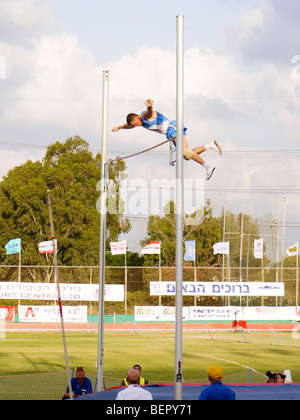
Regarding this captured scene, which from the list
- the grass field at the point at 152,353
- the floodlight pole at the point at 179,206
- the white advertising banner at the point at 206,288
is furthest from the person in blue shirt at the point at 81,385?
the white advertising banner at the point at 206,288

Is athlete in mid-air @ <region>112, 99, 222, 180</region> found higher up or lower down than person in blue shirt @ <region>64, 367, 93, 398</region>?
higher up

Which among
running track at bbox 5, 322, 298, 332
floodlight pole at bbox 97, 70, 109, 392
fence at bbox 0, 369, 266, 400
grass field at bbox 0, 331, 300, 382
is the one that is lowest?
running track at bbox 5, 322, 298, 332

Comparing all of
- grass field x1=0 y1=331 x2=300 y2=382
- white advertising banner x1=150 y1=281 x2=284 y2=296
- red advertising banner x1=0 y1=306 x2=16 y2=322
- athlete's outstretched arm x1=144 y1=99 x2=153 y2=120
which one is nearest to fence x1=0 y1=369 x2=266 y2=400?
grass field x1=0 y1=331 x2=300 y2=382

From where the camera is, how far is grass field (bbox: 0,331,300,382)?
2580cm

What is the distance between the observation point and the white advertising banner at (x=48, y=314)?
4525cm

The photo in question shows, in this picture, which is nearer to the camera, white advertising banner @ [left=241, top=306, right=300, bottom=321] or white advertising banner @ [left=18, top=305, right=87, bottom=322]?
white advertising banner @ [left=18, top=305, right=87, bottom=322]

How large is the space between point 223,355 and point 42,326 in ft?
57.0

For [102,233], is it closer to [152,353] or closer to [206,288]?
[152,353]

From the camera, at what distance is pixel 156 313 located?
48.6 m

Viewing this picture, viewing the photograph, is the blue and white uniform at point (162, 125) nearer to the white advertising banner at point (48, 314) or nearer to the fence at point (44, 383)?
the fence at point (44, 383)

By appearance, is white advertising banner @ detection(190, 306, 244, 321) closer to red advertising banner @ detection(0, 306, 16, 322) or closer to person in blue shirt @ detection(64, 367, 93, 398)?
red advertising banner @ detection(0, 306, 16, 322)

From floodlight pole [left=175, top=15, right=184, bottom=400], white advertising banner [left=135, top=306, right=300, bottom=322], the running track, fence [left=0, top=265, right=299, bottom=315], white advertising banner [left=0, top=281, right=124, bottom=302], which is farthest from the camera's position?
fence [left=0, top=265, right=299, bottom=315]

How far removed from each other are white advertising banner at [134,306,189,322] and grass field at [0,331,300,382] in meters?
2.75

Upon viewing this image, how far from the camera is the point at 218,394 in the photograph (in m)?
8.12
